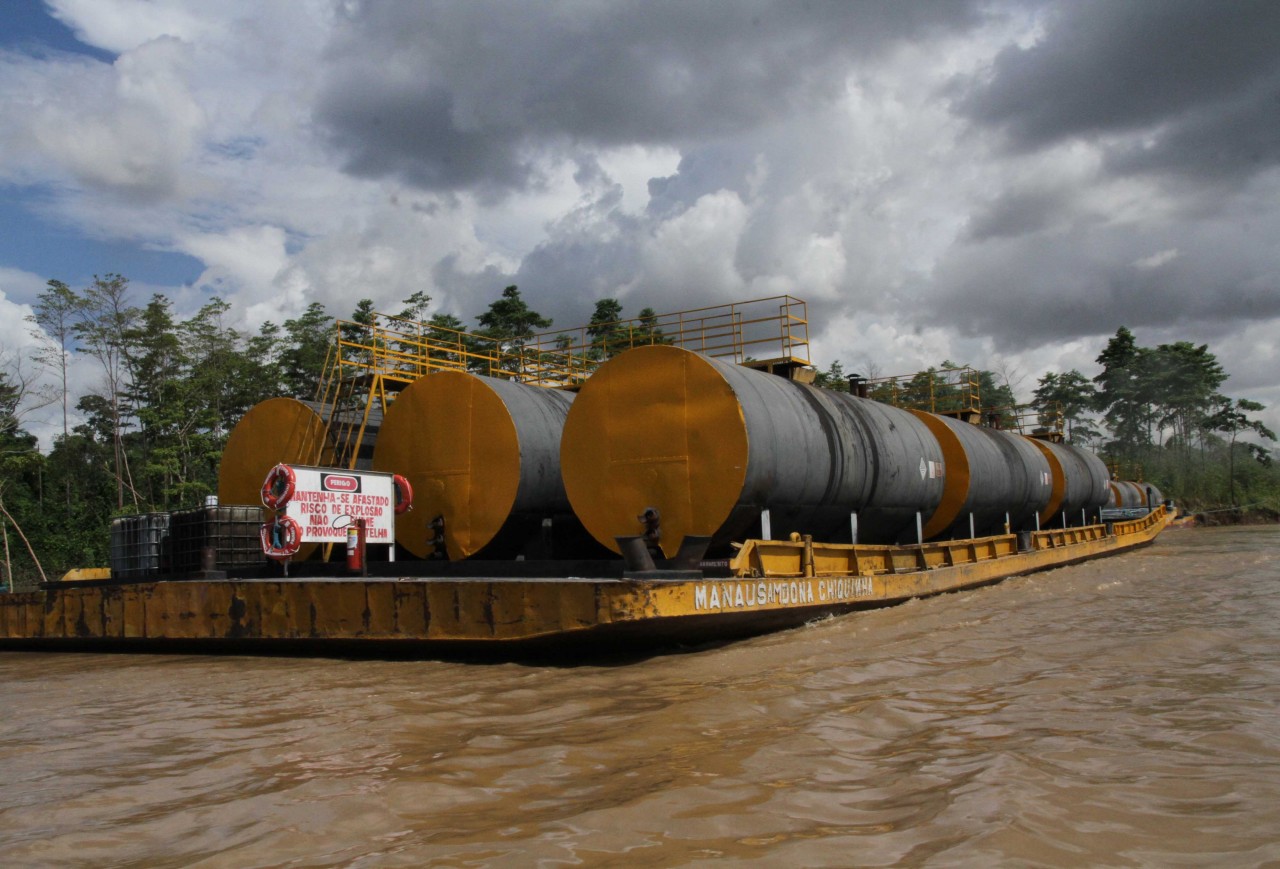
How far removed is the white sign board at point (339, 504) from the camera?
12.5 m

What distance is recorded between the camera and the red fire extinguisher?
40.8 ft

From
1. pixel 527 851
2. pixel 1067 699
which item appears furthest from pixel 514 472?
pixel 527 851

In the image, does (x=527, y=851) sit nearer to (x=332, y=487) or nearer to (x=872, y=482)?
(x=332, y=487)

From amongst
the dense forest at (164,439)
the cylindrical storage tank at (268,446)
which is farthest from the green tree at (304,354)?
the cylindrical storage tank at (268,446)

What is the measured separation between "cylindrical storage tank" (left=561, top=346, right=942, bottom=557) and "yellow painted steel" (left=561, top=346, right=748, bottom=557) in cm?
1

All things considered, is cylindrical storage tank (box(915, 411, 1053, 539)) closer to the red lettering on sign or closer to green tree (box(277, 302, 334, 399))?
the red lettering on sign

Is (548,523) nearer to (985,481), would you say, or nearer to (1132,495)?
(985,481)

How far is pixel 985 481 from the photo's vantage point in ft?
61.2

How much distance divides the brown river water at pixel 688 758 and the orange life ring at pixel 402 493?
3.55 meters

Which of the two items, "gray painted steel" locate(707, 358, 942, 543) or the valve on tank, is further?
"gray painted steel" locate(707, 358, 942, 543)

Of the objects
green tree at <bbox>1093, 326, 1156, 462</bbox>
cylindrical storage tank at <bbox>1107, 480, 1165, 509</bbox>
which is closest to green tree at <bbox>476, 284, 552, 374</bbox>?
cylindrical storage tank at <bbox>1107, 480, 1165, 509</bbox>

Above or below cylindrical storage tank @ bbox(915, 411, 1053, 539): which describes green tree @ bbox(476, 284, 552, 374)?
above

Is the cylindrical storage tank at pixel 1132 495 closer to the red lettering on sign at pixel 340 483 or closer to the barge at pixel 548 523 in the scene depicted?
the barge at pixel 548 523

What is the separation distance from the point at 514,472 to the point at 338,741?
23.4 ft
